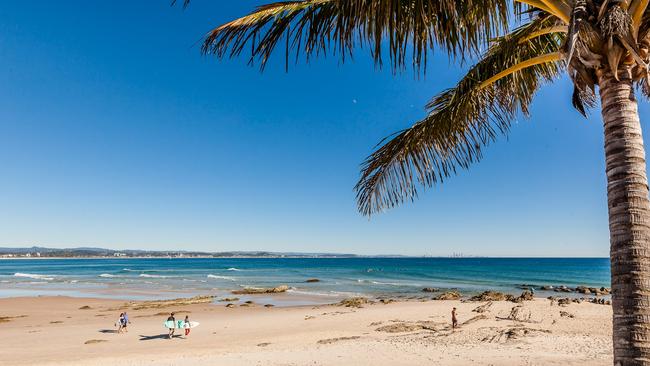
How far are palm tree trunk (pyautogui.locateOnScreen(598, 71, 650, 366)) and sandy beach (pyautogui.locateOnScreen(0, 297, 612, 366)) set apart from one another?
7910 millimetres

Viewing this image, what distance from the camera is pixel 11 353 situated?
13.8 metres

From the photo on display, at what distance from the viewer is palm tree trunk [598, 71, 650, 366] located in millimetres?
2836

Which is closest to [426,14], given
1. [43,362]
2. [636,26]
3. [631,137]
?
[636,26]

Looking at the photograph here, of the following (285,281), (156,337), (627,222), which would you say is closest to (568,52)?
(627,222)

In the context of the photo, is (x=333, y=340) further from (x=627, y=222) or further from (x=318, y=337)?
(x=627, y=222)

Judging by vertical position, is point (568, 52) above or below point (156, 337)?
above

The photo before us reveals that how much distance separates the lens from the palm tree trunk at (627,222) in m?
2.84

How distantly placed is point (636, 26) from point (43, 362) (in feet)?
51.4

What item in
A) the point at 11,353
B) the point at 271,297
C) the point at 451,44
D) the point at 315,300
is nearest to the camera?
the point at 451,44

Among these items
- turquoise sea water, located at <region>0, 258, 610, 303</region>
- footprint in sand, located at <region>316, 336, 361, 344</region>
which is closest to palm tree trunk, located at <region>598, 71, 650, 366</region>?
footprint in sand, located at <region>316, 336, 361, 344</region>

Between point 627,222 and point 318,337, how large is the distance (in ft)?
44.6

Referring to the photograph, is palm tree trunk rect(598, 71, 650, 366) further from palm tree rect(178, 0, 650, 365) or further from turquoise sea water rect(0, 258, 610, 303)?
turquoise sea water rect(0, 258, 610, 303)

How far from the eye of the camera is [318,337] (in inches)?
597

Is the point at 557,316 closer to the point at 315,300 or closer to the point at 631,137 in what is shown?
the point at 315,300
